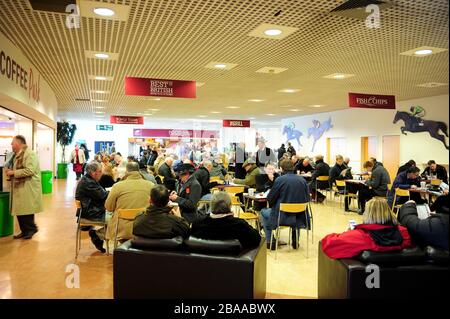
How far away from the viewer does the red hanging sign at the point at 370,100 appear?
31.1 feet

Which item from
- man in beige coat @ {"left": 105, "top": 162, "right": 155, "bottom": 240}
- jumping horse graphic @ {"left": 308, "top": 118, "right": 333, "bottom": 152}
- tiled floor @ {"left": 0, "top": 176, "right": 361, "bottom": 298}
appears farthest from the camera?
jumping horse graphic @ {"left": 308, "top": 118, "right": 333, "bottom": 152}

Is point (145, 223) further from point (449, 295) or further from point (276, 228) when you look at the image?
point (276, 228)

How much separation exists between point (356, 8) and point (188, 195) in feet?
10.1

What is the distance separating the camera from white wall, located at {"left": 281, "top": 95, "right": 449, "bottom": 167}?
1109cm

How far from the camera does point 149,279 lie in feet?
10.1

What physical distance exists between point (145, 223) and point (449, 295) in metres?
2.23

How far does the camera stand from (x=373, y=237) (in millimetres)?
2875

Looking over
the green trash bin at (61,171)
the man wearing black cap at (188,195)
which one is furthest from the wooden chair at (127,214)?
the green trash bin at (61,171)

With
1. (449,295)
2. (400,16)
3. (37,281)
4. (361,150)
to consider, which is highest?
(400,16)

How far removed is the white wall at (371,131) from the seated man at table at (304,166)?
3312 millimetres

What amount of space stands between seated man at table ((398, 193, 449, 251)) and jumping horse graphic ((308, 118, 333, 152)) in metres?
13.3

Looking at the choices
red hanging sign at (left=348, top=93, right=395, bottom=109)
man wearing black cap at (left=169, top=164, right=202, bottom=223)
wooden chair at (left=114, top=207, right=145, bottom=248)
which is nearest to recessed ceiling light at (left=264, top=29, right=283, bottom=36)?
man wearing black cap at (left=169, top=164, right=202, bottom=223)

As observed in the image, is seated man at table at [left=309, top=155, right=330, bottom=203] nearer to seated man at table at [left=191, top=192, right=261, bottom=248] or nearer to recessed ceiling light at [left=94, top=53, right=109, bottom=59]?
recessed ceiling light at [left=94, top=53, right=109, bottom=59]
